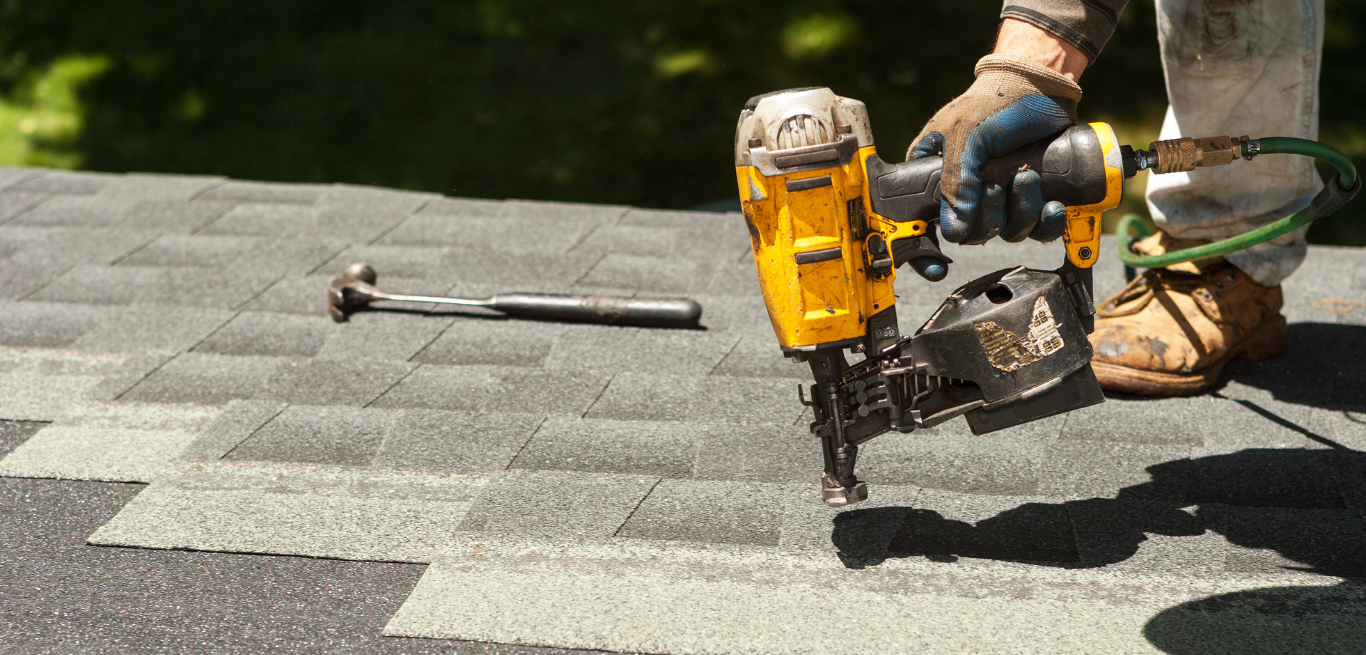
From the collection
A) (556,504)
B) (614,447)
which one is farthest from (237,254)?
(556,504)

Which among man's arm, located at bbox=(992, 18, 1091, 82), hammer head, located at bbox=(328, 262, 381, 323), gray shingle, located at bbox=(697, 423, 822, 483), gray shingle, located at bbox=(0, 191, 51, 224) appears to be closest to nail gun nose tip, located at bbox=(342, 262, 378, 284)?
hammer head, located at bbox=(328, 262, 381, 323)

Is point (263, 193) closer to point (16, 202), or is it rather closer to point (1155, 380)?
point (16, 202)

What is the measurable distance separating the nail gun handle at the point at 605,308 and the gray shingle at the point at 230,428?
2.16ft

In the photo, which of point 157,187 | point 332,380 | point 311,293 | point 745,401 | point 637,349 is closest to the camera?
point 745,401

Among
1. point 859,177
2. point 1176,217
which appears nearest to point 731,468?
point 859,177

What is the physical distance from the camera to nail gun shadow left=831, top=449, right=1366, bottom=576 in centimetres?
210

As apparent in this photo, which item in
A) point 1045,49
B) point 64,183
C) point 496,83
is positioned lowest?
point 496,83

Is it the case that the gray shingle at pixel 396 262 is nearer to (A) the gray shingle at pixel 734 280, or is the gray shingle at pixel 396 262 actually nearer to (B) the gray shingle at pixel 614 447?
(A) the gray shingle at pixel 734 280

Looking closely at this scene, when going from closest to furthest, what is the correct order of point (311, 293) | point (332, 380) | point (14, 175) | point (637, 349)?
1. point (332, 380)
2. point (637, 349)
3. point (311, 293)
4. point (14, 175)

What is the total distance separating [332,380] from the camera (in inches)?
111

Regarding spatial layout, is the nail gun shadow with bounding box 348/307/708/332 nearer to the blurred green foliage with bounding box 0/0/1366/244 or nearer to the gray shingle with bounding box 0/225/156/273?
the gray shingle with bounding box 0/225/156/273

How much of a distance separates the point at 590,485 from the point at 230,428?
0.82m

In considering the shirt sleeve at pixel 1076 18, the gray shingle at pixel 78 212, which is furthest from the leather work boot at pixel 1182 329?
the gray shingle at pixel 78 212

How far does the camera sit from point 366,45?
269 inches
